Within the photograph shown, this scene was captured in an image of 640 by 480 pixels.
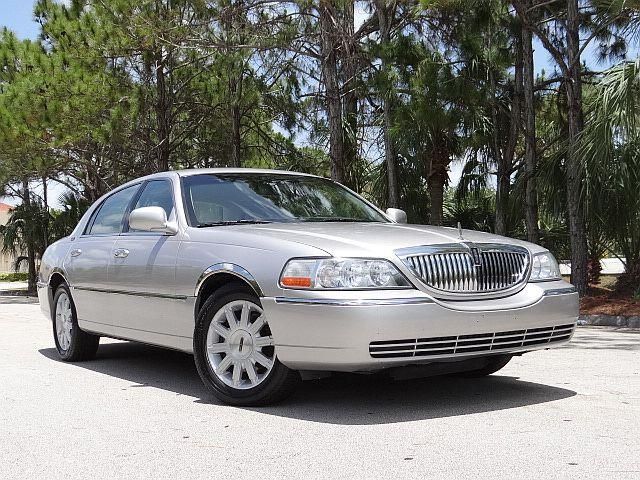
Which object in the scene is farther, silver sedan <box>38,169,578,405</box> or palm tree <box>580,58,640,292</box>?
palm tree <box>580,58,640,292</box>

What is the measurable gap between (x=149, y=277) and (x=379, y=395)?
1.87m

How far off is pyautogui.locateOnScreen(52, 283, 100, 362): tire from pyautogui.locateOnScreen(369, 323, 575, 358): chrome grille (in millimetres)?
3719

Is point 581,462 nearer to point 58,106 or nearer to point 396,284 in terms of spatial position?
point 396,284

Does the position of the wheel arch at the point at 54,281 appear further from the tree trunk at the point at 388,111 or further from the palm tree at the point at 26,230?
the palm tree at the point at 26,230

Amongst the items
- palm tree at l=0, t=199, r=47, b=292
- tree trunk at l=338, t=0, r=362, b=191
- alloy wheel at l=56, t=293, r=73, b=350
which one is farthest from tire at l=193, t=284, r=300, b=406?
palm tree at l=0, t=199, r=47, b=292

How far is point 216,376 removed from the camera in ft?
19.2

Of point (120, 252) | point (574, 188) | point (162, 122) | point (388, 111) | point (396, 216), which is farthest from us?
point (162, 122)

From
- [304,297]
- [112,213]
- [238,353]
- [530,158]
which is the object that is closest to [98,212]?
[112,213]

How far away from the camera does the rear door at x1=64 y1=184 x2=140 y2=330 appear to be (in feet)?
23.8

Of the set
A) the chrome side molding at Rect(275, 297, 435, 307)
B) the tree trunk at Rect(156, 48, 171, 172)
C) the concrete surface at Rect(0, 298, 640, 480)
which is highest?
the tree trunk at Rect(156, 48, 171, 172)

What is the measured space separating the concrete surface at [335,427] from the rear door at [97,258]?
1.81 ft

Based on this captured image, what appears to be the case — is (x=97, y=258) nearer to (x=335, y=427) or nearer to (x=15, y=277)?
(x=335, y=427)

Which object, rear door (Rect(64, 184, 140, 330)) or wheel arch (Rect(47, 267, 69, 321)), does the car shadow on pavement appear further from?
wheel arch (Rect(47, 267, 69, 321))

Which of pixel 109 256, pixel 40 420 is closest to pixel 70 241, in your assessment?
pixel 109 256
